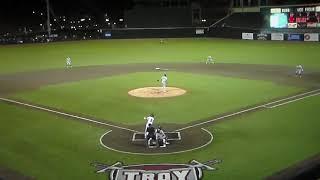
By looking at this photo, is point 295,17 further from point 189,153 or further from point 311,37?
point 189,153

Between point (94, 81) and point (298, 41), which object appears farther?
point (298, 41)

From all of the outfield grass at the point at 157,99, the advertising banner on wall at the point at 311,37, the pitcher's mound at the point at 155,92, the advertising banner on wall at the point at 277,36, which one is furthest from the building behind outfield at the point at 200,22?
the pitcher's mound at the point at 155,92

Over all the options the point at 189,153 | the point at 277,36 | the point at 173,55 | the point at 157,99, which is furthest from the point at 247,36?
the point at 189,153

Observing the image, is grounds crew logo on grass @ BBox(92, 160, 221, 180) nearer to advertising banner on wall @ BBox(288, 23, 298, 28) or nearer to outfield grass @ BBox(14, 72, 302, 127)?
outfield grass @ BBox(14, 72, 302, 127)

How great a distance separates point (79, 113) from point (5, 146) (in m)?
6.21

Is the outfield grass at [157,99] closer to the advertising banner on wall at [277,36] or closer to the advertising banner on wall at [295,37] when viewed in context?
the advertising banner on wall at [295,37]

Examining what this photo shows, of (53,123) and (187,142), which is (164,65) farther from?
(187,142)

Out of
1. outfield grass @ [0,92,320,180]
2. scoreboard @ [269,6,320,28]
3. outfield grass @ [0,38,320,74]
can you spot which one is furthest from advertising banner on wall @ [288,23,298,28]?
outfield grass @ [0,92,320,180]

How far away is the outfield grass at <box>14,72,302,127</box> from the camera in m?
22.6

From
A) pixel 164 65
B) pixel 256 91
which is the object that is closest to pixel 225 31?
pixel 164 65

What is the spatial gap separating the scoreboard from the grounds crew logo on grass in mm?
51151

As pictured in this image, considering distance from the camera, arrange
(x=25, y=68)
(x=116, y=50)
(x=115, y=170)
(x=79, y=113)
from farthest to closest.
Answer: (x=116, y=50) < (x=25, y=68) < (x=79, y=113) < (x=115, y=170)

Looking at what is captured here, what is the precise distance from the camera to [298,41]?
6397 centimetres

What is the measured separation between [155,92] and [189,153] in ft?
43.5
